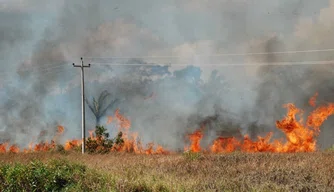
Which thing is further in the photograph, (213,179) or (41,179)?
(213,179)

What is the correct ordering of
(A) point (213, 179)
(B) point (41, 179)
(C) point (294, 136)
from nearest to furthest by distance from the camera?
(B) point (41, 179) < (A) point (213, 179) < (C) point (294, 136)

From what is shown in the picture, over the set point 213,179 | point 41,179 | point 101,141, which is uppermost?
point 101,141

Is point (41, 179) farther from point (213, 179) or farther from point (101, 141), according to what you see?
point (101, 141)

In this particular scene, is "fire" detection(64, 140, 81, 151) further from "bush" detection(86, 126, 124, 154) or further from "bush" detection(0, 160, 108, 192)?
"bush" detection(0, 160, 108, 192)

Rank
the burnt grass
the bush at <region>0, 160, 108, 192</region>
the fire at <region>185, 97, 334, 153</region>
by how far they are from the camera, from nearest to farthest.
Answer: the burnt grass < the bush at <region>0, 160, 108, 192</region> < the fire at <region>185, 97, 334, 153</region>

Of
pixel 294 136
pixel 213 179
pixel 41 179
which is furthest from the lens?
pixel 294 136

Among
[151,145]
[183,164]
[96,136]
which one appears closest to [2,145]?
[96,136]

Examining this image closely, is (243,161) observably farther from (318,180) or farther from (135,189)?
(135,189)

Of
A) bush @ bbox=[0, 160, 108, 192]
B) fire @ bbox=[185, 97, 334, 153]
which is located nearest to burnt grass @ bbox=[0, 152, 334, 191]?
bush @ bbox=[0, 160, 108, 192]

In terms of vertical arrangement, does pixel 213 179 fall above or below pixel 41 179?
below

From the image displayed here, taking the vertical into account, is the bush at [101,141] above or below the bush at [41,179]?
above

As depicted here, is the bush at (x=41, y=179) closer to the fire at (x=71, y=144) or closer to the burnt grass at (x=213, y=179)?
the burnt grass at (x=213, y=179)

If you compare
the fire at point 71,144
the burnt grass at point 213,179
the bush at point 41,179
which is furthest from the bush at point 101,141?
the bush at point 41,179

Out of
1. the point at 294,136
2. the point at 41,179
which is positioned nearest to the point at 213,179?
the point at 41,179
